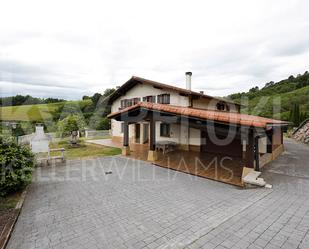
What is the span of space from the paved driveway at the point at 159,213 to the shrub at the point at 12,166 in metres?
0.60

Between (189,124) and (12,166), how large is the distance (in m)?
7.07

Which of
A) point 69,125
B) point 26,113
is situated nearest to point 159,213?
point 69,125

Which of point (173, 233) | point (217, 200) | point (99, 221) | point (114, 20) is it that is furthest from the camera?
point (114, 20)

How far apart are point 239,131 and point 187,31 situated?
7.07 m

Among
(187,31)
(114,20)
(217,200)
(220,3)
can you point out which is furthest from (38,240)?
(187,31)

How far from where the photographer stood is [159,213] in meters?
4.56

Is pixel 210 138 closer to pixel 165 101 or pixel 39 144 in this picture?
pixel 165 101

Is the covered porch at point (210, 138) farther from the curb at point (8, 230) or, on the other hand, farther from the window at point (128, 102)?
the curb at point (8, 230)

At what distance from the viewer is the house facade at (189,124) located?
671cm

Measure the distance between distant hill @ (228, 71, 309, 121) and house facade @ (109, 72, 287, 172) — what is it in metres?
15.5

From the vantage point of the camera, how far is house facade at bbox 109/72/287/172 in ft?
22.0

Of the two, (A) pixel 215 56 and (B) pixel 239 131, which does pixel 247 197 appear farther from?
(A) pixel 215 56

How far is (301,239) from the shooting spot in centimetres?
342

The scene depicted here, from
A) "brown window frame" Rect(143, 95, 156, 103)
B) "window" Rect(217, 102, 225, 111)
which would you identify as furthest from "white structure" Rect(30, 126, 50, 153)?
"window" Rect(217, 102, 225, 111)
